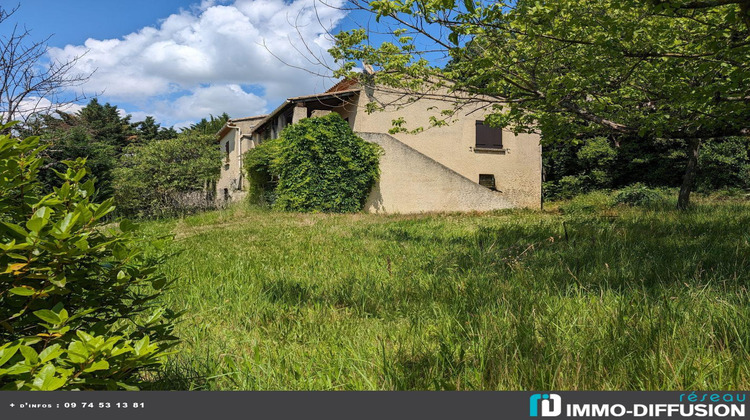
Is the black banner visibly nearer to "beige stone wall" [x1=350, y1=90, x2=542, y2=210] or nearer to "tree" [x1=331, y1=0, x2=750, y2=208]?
"tree" [x1=331, y1=0, x2=750, y2=208]

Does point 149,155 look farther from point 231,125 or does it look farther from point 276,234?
point 276,234

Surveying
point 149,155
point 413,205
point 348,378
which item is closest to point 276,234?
point 348,378

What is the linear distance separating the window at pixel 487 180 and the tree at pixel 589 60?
1216cm

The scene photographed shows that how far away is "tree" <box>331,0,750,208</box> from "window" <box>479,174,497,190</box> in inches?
479

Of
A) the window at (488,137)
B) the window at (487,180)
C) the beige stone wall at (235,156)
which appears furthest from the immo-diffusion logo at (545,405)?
the beige stone wall at (235,156)

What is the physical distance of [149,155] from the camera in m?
19.1

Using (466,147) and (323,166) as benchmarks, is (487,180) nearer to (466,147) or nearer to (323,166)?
(466,147)

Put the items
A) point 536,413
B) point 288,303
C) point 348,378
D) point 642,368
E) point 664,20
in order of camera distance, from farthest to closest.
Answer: point 664,20
point 288,303
point 348,378
point 642,368
point 536,413

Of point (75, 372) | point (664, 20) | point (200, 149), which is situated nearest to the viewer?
point (75, 372)

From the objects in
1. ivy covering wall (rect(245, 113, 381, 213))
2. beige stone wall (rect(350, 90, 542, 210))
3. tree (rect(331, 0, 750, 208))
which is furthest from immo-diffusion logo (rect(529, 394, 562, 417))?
beige stone wall (rect(350, 90, 542, 210))

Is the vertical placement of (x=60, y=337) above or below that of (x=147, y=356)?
above

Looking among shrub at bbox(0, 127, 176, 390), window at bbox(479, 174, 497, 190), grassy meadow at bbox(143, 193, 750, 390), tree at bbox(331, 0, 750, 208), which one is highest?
tree at bbox(331, 0, 750, 208)

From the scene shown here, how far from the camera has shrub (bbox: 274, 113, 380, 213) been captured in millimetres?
15305

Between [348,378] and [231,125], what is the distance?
87.6ft
